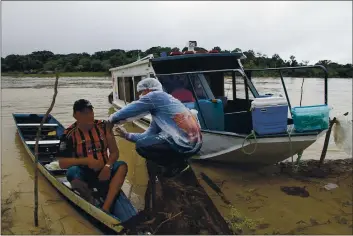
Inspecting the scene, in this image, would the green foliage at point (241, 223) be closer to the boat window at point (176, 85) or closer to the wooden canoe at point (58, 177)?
the wooden canoe at point (58, 177)

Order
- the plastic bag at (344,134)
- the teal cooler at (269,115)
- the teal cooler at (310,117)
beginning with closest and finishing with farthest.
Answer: the teal cooler at (269,115)
the teal cooler at (310,117)
the plastic bag at (344,134)

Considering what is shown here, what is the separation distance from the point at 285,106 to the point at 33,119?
7.45 m

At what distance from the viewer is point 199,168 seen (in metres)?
7.08

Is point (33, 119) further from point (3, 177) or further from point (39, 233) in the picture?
point (39, 233)

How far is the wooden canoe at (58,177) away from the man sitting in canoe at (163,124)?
0.74 m

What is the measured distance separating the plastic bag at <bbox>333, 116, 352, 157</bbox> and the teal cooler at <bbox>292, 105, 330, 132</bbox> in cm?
57

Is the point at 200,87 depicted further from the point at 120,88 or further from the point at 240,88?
the point at 120,88

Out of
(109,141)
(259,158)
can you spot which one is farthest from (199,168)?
(109,141)

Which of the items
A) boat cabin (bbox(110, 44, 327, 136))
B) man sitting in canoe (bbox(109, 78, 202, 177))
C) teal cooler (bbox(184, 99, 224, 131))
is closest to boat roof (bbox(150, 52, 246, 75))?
boat cabin (bbox(110, 44, 327, 136))

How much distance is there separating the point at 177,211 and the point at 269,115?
2237mm

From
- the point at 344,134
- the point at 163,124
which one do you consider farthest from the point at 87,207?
the point at 344,134

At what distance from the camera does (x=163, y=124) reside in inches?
184

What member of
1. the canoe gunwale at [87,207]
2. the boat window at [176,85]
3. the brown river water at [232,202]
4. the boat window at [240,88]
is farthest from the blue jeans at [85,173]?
the boat window at [240,88]

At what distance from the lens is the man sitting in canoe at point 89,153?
4.34 m
